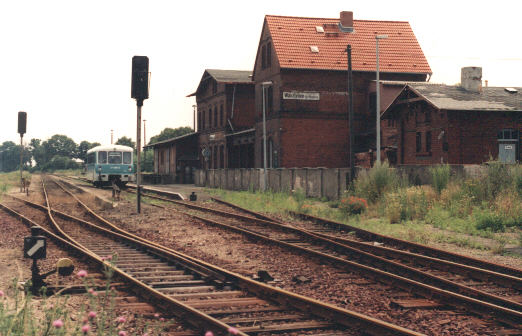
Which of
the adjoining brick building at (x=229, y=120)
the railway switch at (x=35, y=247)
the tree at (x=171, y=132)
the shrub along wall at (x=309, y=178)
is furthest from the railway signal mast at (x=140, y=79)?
the tree at (x=171, y=132)

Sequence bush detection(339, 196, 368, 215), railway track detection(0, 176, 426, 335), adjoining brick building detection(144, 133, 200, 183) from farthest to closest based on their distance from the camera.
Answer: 1. adjoining brick building detection(144, 133, 200, 183)
2. bush detection(339, 196, 368, 215)
3. railway track detection(0, 176, 426, 335)

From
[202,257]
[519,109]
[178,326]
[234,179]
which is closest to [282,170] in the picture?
[234,179]

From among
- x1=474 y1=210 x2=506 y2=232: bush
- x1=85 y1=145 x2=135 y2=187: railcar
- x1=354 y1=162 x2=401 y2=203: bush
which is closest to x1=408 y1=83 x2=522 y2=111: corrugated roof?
x1=354 y1=162 x2=401 y2=203: bush

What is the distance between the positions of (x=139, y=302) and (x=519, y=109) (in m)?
28.3

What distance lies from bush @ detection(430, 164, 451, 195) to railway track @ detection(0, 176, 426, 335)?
11691mm

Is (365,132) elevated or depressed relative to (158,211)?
elevated

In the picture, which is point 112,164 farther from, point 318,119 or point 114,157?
point 318,119

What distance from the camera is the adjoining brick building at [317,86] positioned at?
3966cm

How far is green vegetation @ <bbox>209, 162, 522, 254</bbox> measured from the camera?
14805mm

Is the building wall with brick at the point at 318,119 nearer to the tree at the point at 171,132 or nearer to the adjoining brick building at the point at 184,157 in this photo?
the adjoining brick building at the point at 184,157

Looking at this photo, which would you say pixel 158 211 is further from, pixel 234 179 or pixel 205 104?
pixel 205 104

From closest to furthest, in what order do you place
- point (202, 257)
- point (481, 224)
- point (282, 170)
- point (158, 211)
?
point (202, 257)
point (481, 224)
point (158, 211)
point (282, 170)

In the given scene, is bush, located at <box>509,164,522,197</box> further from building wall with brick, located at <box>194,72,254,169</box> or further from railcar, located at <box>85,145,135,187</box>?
building wall with brick, located at <box>194,72,254,169</box>

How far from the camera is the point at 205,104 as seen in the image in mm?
56812
